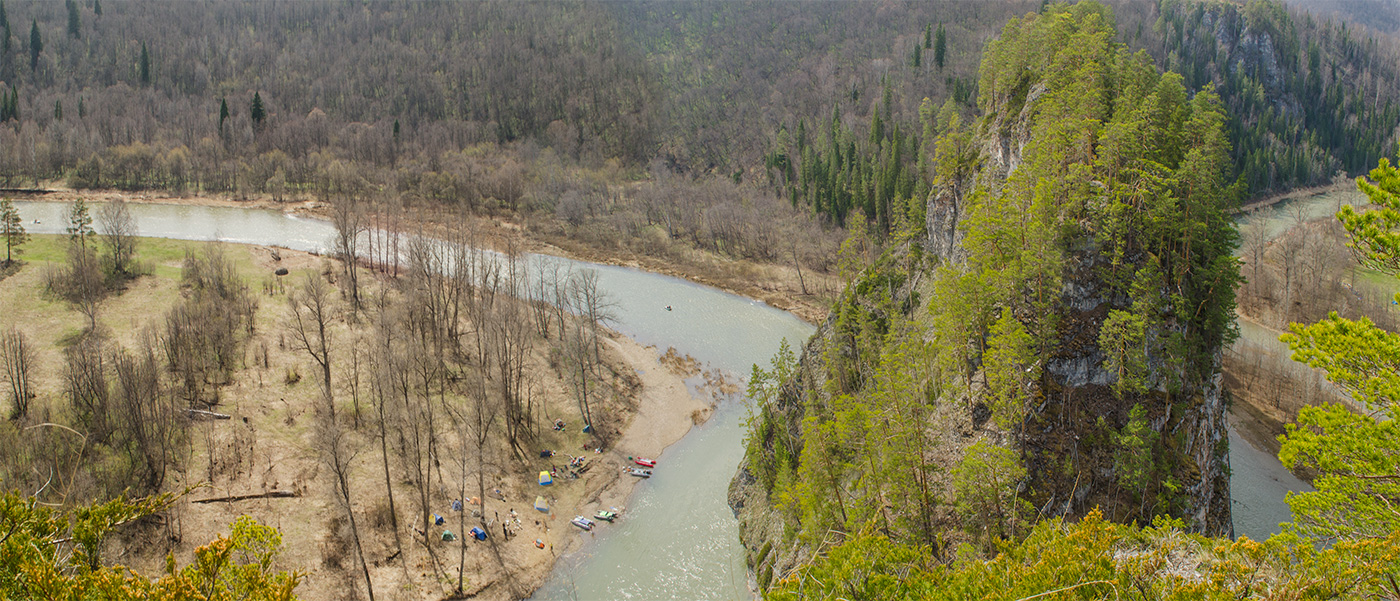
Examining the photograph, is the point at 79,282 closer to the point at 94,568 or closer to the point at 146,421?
the point at 146,421

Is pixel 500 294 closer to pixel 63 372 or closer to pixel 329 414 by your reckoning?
pixel 329 414

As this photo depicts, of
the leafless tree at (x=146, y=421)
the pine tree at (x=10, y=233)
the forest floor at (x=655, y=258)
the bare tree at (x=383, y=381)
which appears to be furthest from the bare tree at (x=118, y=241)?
the forest floor at (x=655, y=258)

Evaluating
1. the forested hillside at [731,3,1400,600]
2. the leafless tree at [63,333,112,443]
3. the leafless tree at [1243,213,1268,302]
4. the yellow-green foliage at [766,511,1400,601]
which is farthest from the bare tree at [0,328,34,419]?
the leafless tree at [1243,213,1268,302]

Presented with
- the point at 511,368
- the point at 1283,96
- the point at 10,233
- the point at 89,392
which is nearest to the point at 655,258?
the point at 511,368

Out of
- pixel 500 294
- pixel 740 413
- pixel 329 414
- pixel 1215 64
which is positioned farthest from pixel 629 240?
pixel 1215 64

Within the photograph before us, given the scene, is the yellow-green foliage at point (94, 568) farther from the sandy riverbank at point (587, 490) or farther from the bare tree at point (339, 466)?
the sandy riverbank at point (587, 490)

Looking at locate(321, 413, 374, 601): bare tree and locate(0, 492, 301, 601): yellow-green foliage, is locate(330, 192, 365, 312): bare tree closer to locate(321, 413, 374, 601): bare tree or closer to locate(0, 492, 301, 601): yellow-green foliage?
locate(321, 413, 374, 601): bare tree
